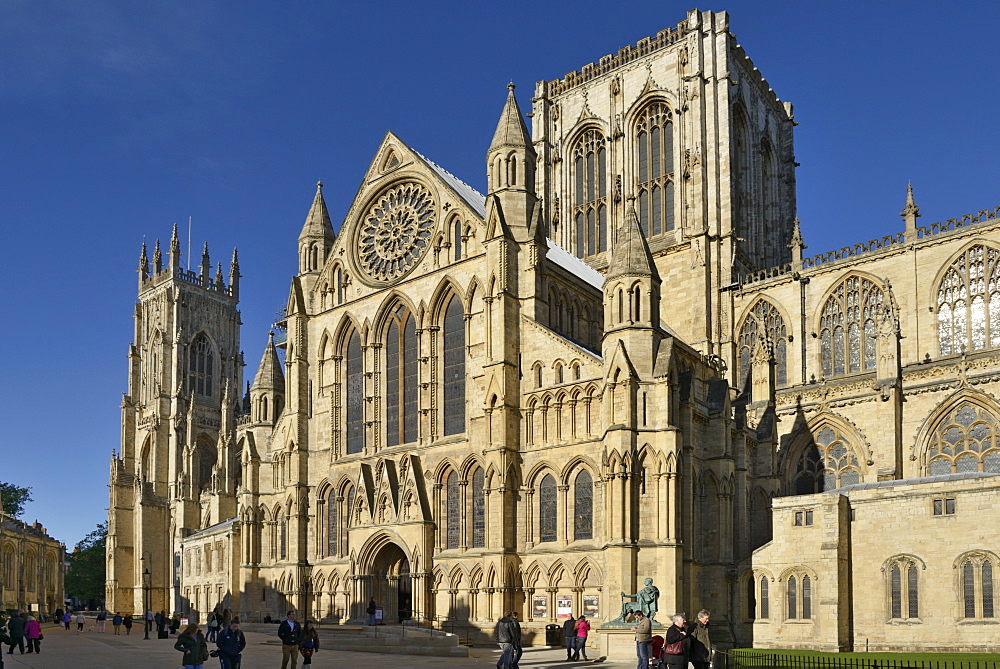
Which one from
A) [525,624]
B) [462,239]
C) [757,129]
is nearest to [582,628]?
[525,624]

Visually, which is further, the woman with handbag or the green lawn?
the green lawn

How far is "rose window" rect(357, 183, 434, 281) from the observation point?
48.8 meters

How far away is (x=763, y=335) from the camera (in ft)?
180

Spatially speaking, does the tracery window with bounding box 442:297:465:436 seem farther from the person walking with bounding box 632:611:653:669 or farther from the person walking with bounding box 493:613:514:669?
the person walking with bounding box 632:611:653:669

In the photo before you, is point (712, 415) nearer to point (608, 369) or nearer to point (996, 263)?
point (608, 369)

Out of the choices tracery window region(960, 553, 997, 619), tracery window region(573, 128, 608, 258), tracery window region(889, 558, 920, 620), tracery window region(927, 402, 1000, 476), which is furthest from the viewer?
tracery window region(573, 128, 608, 258)

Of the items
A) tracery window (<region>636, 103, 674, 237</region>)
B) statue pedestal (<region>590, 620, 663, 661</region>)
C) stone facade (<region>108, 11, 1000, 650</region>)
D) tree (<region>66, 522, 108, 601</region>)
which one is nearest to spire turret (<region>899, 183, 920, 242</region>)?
stone facade (<region>108, 11, 1000, 650</region>)

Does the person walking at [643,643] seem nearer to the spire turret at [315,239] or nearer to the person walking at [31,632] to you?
the person walking at [31,632]

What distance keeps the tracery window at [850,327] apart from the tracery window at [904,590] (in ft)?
58.5

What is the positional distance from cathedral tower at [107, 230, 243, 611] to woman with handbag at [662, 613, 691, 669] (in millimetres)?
69117

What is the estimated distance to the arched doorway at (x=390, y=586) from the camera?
46.0 meters

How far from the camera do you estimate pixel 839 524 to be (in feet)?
118

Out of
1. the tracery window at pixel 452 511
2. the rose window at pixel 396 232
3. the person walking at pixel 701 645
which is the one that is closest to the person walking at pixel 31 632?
the tracery window at pixel 452 511

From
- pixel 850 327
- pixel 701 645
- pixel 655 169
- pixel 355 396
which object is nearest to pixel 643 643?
pixel 701 645
